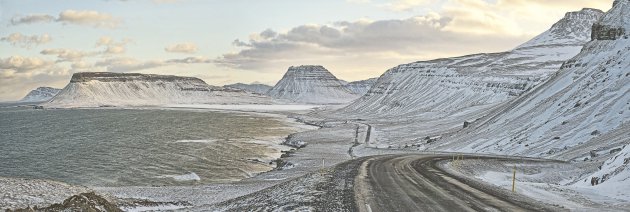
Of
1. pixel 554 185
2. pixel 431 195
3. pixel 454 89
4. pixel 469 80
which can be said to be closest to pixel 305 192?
pixel 431 195

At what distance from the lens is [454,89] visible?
492ft

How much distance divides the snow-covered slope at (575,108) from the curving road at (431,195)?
25.4 metres

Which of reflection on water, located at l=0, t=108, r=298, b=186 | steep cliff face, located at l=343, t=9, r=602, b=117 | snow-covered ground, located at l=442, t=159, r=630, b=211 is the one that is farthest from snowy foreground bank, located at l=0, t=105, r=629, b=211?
steep cliff face, located at l=343, t=9, r=602, b=117

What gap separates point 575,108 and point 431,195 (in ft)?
156

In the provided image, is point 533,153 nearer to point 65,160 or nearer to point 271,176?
point 271,176

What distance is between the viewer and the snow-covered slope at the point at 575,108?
49322mm

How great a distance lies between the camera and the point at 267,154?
6625 cm

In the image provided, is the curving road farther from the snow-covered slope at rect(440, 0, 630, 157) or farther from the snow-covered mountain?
the snow-covered mountain

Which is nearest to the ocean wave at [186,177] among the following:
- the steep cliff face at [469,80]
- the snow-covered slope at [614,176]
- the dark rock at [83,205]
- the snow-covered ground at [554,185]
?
the snow-covered ground at [554,185]

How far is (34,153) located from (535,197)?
221 ft

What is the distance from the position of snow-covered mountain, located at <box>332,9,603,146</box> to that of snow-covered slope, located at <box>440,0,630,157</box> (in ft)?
59.3

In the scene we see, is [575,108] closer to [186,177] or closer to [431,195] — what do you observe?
[186,177]

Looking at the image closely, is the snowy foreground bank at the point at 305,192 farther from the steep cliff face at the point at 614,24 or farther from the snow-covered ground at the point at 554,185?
the steep cliff face at the point at 614,24

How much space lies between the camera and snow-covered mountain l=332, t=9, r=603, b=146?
103 m
